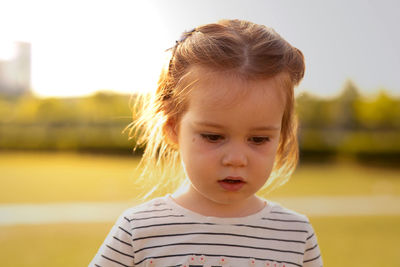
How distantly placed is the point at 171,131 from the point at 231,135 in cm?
26

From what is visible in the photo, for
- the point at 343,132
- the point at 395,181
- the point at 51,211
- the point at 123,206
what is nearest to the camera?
the point at 51,211

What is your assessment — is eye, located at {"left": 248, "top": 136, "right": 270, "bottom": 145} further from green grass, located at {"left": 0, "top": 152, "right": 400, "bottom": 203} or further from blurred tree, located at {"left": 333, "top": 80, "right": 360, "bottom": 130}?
blurred tree, located at {"left": 333, "top": 80, "right": 360, "bottom": 130}

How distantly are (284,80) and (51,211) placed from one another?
22.4ft

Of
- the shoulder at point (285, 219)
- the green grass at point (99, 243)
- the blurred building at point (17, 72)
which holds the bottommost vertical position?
the green grass at point (99, 243)

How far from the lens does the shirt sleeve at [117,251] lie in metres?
1.42

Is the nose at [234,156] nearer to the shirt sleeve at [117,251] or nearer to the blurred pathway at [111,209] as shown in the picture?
the shirt sleeve at [117,251]

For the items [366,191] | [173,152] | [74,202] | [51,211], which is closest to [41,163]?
[74,202]

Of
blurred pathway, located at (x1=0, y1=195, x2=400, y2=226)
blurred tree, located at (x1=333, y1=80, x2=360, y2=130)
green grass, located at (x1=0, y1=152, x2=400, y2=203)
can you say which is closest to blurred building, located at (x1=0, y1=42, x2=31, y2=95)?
green grass, located at (x1=0, y1=152, x2=400, y2=203)

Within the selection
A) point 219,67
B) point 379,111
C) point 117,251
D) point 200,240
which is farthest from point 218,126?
point 379,111

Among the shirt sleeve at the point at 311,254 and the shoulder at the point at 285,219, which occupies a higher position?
the shoulder at the point at 285,219

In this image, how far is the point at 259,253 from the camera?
1.49 metres

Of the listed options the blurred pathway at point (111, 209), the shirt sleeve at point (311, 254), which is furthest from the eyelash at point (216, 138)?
the blurred pathway at point (111, 209)

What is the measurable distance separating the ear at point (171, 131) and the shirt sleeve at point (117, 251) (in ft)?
0.98

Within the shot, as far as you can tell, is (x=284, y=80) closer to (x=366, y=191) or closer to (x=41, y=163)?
(x=366, y=191)
